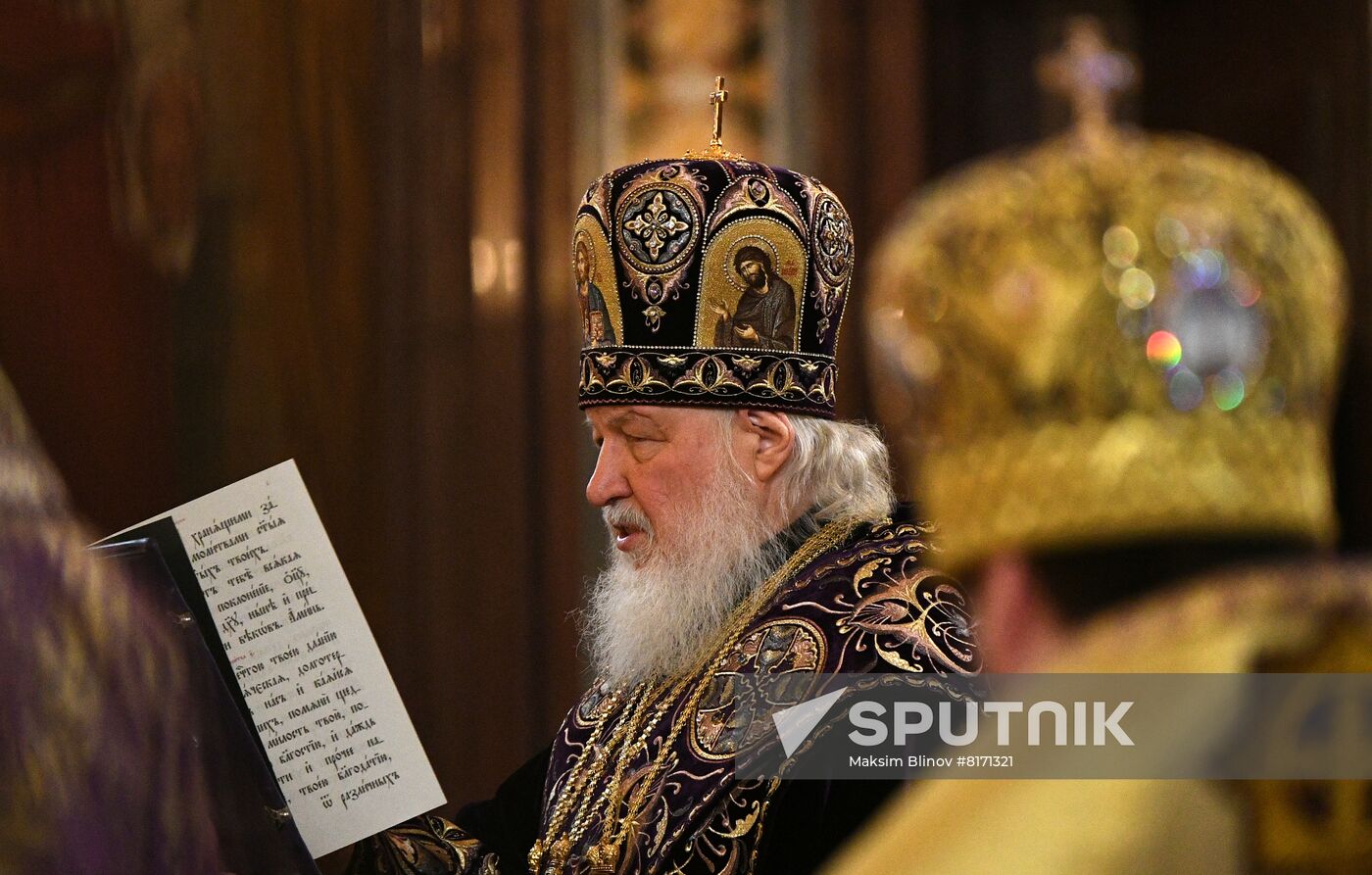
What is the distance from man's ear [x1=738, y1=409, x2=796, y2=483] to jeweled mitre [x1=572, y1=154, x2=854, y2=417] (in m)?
0.03

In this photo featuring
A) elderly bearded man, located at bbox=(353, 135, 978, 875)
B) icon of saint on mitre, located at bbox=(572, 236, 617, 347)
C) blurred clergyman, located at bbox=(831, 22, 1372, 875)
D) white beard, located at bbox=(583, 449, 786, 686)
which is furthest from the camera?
icon of saint on mitre, located at bbox=(572, 236, 617, 347)

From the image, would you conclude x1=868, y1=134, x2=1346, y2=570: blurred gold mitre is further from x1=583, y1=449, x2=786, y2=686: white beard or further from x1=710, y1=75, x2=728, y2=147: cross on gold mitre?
x1=710, y1=75, x2=728, y2=147: cross on gold mitre

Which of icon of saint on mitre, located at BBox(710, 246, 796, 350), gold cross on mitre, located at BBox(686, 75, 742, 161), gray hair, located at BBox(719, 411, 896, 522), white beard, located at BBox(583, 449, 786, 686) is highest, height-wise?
gold cross on mitre, located at BBox(686, 75, 742, 161)

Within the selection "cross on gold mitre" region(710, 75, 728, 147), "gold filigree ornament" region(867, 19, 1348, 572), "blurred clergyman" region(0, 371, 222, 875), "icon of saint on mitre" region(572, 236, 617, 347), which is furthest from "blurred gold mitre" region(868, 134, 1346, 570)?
"cross on gold mitre" region(710, 75, 728, 147)

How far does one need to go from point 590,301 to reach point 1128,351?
2.27 meters

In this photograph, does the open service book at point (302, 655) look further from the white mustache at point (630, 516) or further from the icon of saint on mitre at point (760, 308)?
the icon of saint on mitre at point (760, 308)

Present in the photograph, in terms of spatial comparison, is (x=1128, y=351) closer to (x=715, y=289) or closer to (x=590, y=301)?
(x=715, y=289)

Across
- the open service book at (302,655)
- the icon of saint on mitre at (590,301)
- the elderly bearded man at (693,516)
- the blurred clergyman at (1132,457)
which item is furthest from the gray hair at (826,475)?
the blurred clergyman at (1132,457)

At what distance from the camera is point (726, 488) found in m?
3.01

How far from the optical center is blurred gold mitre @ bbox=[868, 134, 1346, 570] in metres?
1.04

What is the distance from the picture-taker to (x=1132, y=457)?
104 centimetres

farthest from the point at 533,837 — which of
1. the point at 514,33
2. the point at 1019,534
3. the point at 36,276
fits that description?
the point at 514,33

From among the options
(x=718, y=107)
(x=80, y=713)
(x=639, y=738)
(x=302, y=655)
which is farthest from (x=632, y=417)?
(x=80, y=713)

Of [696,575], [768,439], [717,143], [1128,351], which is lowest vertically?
[696,575]
